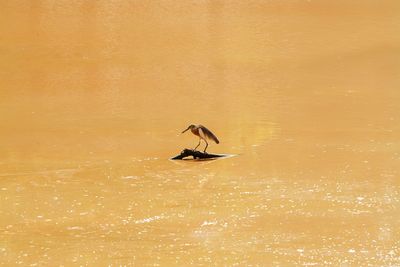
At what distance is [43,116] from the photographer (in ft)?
36.5

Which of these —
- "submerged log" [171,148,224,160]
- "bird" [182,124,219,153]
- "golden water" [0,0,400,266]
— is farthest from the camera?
"bird" [182,124,219,153]

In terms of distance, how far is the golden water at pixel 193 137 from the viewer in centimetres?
683

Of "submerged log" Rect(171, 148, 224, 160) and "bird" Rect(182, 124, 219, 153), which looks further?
"bird" Rect(182, 124, 219, 153)

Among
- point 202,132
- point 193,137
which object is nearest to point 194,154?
point 202,132

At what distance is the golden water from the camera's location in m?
6.83

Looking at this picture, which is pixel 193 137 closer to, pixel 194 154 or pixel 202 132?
pixel 202 132

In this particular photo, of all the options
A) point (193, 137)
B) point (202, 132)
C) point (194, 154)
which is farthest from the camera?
point (193, 137)

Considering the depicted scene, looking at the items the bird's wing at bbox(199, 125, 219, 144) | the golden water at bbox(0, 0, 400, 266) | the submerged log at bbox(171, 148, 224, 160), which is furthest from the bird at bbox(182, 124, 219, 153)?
the golden water at bbox(0, 0, 400, 266)

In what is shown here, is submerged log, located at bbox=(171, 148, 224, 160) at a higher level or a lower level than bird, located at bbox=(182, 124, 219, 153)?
lower

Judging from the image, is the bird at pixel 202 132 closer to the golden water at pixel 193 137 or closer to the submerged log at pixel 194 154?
the submerged log at pixel 194 154

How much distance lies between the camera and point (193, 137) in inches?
394

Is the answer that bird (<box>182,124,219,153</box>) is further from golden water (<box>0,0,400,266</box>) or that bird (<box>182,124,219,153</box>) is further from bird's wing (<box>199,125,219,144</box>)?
golden water (<box>0,0,400,266</box>)

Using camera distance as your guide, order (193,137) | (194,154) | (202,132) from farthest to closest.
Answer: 1. (193,137)
2. (202,132)
3. (194,154)

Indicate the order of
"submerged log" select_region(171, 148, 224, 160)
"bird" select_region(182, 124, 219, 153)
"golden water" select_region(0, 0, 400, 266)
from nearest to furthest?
"golden water" select_region(0, 0, 400, 266)
"submerged log" select_region(171, 148, 224, 160)
"bird" select_region(182, 124, 219, 153)
